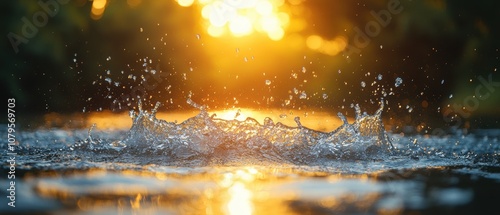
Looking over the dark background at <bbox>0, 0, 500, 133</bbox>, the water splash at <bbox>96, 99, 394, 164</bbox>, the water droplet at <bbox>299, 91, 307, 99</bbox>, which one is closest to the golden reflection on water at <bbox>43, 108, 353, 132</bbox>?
the dark background at <bbox>0, 0, 500, 133</bbox>

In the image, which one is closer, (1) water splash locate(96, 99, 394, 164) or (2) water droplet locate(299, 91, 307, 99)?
(1) water splash locate(96, 99, 394, 164)

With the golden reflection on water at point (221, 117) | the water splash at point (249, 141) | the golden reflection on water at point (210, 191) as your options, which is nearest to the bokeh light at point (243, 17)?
the golden reflection on water at point (221, 117)

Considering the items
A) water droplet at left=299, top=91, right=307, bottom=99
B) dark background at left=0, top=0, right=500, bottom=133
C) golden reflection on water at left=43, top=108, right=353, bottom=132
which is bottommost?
golden reflection on water at left=43, top=108, right=353, bottom=132

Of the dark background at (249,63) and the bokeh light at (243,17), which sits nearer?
the bokeh light at (243,17)

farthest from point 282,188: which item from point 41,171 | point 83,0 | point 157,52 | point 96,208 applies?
point 157,52

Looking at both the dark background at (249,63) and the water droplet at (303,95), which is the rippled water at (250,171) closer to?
the dark background at (249,63)

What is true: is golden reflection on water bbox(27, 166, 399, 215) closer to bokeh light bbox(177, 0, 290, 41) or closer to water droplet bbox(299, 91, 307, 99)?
bokeh light bbox(177, 0, 290, 41)

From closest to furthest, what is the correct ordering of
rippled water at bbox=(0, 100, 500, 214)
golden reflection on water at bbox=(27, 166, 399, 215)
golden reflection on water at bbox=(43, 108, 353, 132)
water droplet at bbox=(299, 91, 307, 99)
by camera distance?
golden reflection on water at bbox=(27, 166, 399, 215), rippled water at bbox=(0, 100, 500, 214), golden reflection on water at bbox=(43, 108, 353, 132), water droplet at bbox=(299, 91, 307, 99)
